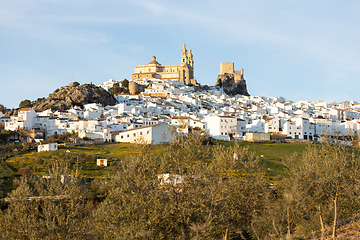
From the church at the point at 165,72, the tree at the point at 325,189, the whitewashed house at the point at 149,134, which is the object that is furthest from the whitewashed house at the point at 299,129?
the church at the point at 165,72

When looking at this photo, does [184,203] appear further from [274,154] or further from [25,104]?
[25,104]

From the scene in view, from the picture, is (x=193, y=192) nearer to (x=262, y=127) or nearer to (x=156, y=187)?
(x=156, y=187)

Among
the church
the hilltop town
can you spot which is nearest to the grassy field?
the hilltop town

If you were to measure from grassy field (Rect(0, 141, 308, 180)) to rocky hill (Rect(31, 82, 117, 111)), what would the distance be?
45.9m

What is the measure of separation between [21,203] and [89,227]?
6.26m

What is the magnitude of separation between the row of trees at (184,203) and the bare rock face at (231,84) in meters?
159

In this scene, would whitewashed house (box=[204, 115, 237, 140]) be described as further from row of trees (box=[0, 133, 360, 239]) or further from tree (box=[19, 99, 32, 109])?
tree (box=[19, 99, 32, 109])

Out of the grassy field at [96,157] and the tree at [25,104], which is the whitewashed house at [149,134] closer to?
the grassy field at [96,157]

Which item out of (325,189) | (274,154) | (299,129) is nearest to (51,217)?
(325,189)

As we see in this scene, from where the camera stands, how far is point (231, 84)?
19388cm

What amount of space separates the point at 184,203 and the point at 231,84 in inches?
6959

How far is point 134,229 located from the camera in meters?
18.7

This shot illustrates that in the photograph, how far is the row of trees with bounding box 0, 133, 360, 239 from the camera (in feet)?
66.5

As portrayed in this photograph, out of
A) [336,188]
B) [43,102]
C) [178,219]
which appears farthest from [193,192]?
[43,102]
